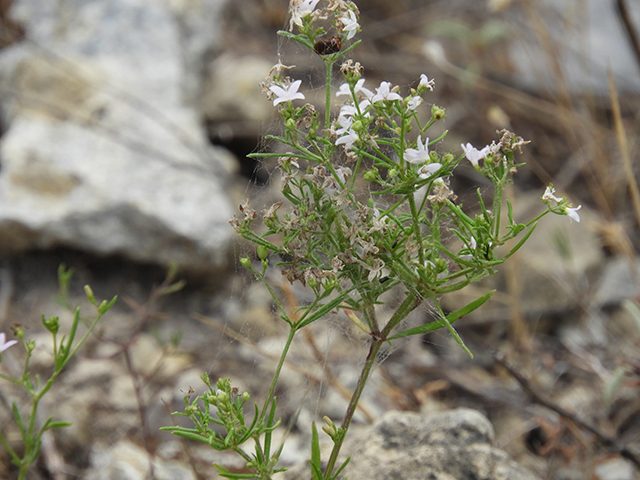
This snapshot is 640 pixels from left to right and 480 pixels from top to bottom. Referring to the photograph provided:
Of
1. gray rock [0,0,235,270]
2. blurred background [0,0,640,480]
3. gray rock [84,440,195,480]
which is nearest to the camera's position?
gray rock [84,440,195,480]

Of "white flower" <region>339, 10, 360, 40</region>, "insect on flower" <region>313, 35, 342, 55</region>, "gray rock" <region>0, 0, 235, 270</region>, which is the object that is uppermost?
"white flower" <region>339, 10, 360, 40</region>

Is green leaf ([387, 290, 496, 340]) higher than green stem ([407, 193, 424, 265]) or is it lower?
lower

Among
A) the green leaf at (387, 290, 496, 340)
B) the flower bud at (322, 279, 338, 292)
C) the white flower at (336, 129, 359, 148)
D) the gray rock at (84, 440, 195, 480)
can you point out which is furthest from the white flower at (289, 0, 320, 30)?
the gray rock at (84, 440, 195, 480)

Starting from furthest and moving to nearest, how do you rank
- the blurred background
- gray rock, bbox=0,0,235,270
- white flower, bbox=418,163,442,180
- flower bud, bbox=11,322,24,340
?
gray rock, bbox=0,0,235,270 < the blurred background < flower bud, bbox=11,322,24,340 < white flower, bbox=418,163,442,180

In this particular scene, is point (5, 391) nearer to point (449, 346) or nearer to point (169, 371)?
point (169, 371)

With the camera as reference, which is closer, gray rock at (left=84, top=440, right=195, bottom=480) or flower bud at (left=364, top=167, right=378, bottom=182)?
flower bud at (left=364, top=167, right=378, bottom=182)

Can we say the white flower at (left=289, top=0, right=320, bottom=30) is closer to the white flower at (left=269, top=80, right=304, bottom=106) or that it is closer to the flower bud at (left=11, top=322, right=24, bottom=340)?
the white flower at (left=269, top=80, right=304, bottom=106)

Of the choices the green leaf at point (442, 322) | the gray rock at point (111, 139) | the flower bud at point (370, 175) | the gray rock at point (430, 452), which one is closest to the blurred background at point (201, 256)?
the gray rock at point (111, 139)
